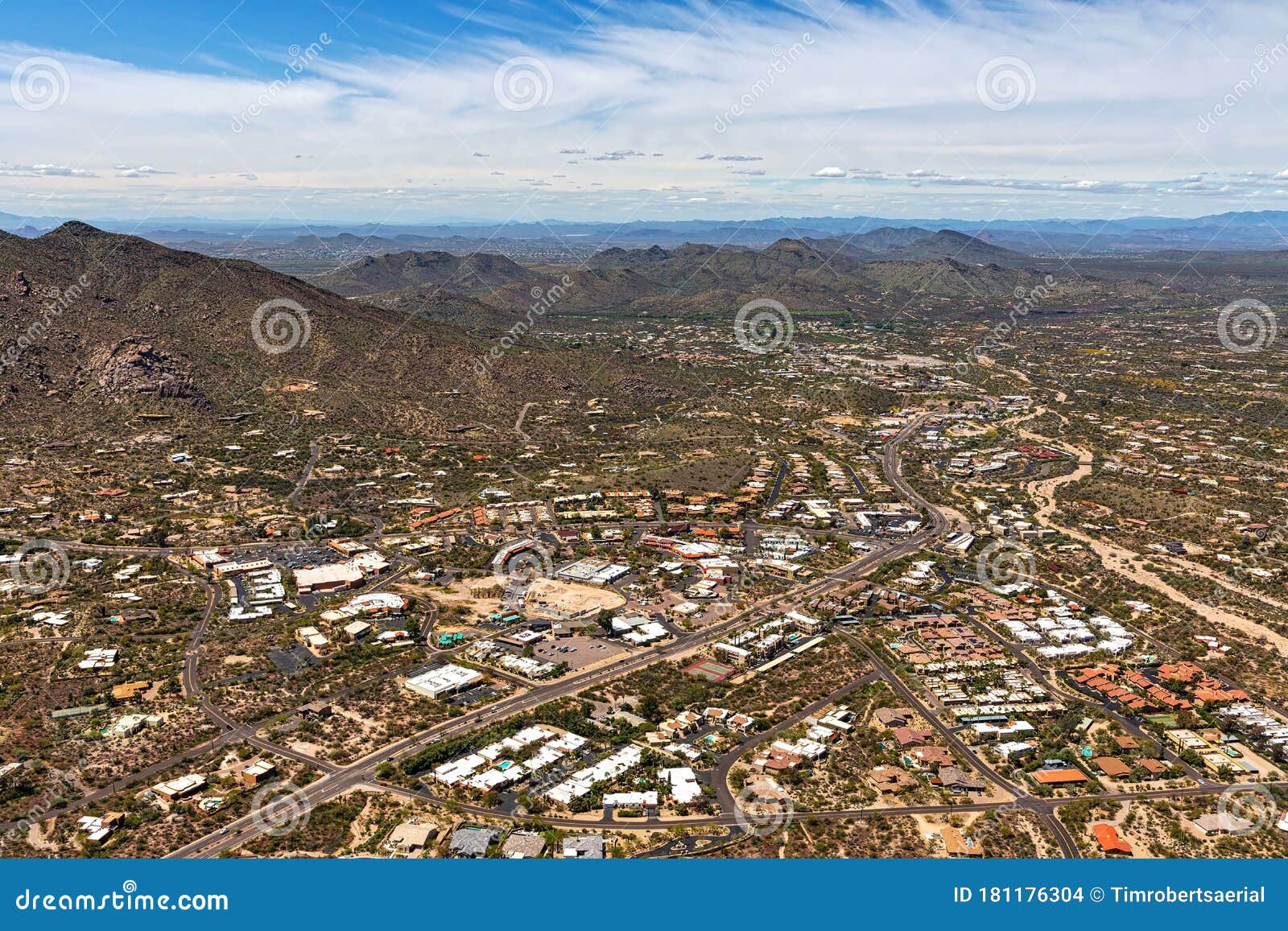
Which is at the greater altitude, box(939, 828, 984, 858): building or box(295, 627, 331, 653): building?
box(295, 627, 331, 653): building

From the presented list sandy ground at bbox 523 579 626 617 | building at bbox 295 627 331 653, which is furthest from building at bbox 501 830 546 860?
sandy ground at bbox 523 579 626 617

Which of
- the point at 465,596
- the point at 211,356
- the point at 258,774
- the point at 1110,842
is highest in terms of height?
Result: the point at 211,356

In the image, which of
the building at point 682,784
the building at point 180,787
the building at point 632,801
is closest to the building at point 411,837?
the building at point 632,801

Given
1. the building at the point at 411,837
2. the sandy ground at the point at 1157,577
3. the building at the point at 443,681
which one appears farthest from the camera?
the sandy ground at the point at 1157,577

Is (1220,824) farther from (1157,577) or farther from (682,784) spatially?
(1157,577)

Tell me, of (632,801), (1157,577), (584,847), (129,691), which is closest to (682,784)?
(632,801)

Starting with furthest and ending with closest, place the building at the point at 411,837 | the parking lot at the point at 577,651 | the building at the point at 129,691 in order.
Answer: the parking lot at the point at 577,651
the building at the point at 129,691
the building at the point at 411,837

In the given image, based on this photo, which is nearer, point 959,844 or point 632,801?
point 959,844

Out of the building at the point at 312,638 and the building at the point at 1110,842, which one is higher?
the building at the point at 312,638

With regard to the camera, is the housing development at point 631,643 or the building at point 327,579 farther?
the building at point 327,579

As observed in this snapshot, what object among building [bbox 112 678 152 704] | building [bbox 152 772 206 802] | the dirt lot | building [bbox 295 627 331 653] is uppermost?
building [bbox 112 678 152 704]

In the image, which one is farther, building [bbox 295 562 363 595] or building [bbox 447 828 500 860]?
building [bbox 295 562 363 595]

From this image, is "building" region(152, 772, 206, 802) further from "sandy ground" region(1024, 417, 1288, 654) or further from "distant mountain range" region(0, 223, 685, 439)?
"distant mountain range" region(0, 223, 685, 439)

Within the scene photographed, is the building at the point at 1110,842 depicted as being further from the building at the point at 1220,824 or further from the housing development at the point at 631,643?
the building at the point at 1220,824
